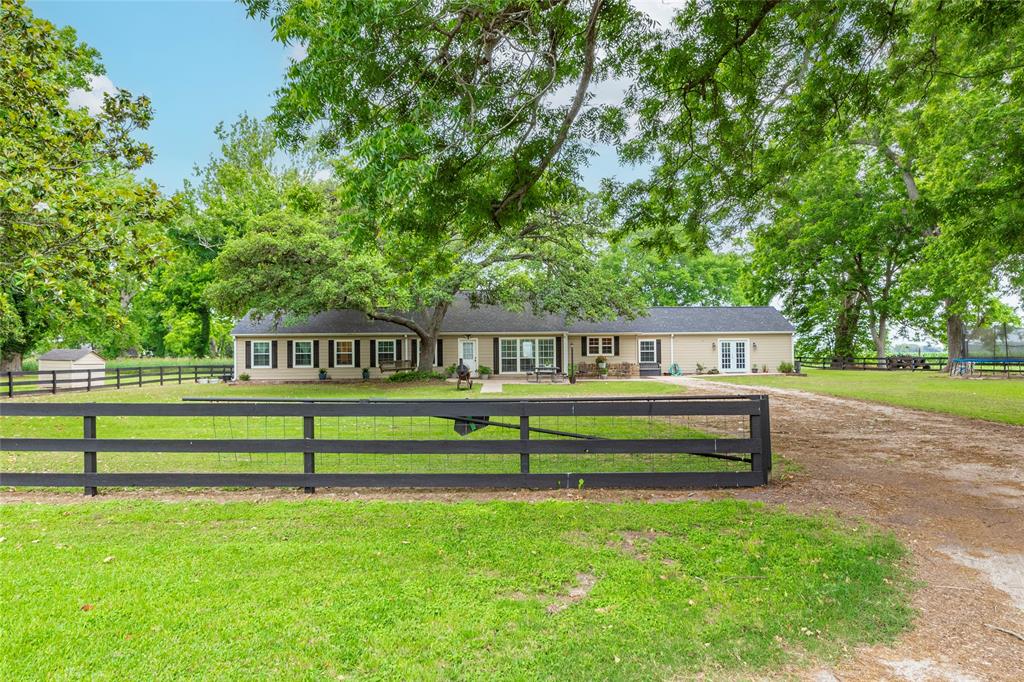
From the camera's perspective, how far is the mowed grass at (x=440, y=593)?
2.58 m

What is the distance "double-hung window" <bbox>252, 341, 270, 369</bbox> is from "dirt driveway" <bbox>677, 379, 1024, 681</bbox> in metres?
24.4

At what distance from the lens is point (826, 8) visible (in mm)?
6820

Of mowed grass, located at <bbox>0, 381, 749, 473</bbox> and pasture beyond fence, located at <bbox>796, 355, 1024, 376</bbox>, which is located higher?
pasture beyond fence, located at <bbox>796, 355, 1024, 376</bbox>

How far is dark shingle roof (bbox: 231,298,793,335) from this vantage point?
26109 millimetres

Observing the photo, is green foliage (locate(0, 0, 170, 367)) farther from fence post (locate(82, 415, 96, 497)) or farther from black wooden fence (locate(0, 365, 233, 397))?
black wooden fence (locate(0, 365, 233, 397))

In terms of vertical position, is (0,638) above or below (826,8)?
below

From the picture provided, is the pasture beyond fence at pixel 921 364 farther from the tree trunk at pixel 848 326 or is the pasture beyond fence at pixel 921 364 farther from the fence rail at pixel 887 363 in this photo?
the tree trunk at pixel 848 326

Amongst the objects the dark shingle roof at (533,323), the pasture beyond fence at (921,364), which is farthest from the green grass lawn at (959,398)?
the dark shingle roof at (533,323)

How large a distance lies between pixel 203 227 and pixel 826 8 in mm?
38753

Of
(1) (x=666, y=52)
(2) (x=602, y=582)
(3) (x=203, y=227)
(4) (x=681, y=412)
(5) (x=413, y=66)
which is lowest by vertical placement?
(2) (x=602, y=582)

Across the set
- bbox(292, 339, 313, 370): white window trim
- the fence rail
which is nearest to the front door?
the fence rail

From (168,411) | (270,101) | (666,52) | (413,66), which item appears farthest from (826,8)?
(168,411)

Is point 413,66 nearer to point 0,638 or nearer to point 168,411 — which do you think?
point 168,411

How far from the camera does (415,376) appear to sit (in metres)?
23.5
